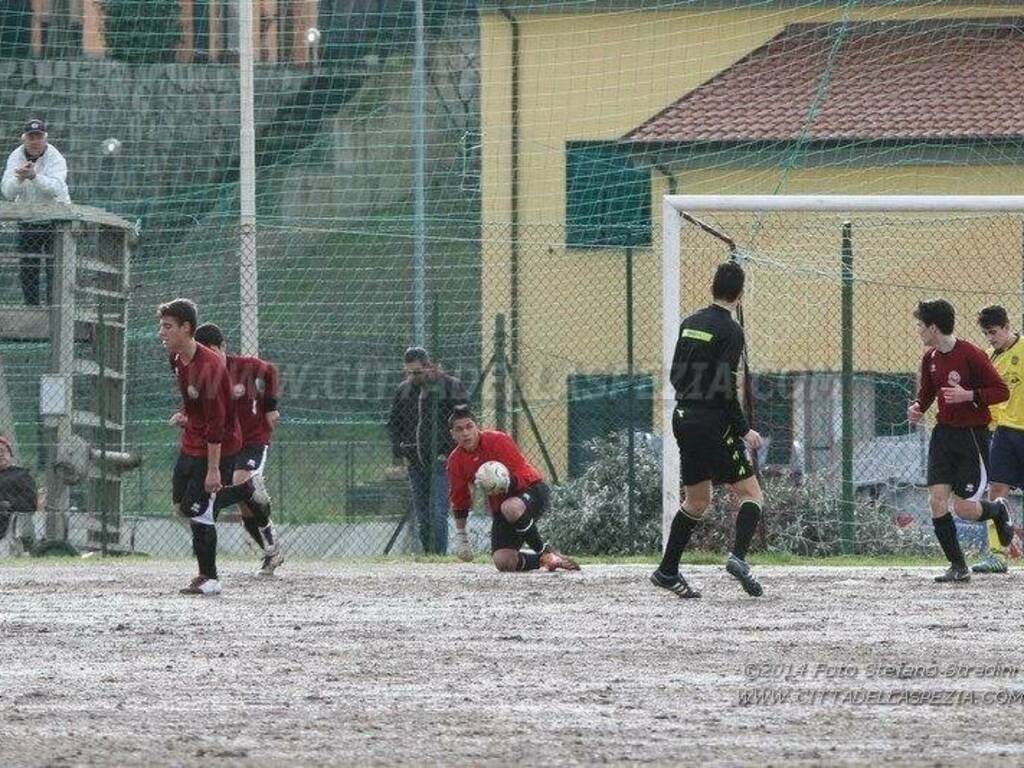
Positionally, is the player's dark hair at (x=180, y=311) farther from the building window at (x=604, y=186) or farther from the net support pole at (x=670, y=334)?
the building window at (x=604, y=186)

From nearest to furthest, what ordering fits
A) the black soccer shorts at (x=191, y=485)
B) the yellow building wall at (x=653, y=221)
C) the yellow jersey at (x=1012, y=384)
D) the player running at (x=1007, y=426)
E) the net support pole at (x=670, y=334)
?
1. the black soccer shorts at (x=191, y=485)
2. the player running at (x=1007, y=426)
3. the yellow jersey at (x=1012, y=384)
4. the net support pole at (x=670, y=334)
5. the yellow building wall at (x=653, y=221)

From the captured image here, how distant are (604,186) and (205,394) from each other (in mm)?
10736

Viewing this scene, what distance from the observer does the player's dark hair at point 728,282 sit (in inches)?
455

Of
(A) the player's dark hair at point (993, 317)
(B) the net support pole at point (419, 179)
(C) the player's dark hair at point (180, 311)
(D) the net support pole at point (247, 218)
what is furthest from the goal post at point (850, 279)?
(C) the player's dark hair at point (180, 311)

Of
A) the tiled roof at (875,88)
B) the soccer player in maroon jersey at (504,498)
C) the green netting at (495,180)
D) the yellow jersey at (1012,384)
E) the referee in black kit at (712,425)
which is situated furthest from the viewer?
the tiled roof at (875,88)

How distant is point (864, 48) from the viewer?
22922 mm

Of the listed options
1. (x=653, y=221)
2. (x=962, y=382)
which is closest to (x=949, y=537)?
(x=962, y=382)

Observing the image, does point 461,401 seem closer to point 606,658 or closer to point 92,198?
point 606,658

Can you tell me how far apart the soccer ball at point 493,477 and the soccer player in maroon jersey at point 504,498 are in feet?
0.32

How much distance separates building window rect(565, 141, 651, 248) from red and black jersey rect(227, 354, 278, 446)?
273 inches

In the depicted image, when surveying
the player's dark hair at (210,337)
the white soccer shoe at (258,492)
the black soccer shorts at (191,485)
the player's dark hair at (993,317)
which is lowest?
the white soccer shoe at (258,492)

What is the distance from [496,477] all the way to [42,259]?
5845 millimetres

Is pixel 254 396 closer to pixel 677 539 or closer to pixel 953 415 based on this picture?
pixel 677 539

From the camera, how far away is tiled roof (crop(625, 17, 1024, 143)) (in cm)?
2200
